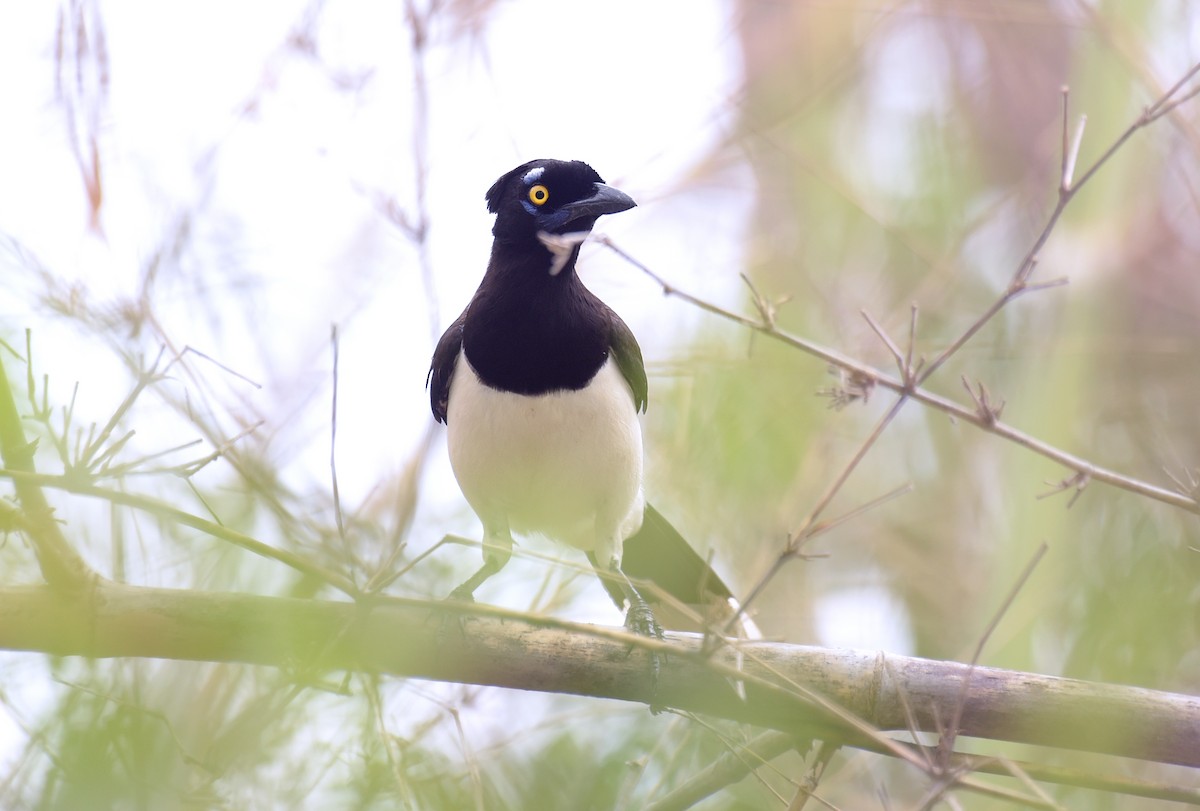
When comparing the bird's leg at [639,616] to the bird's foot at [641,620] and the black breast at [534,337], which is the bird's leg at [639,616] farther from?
the black breast at [534,337]

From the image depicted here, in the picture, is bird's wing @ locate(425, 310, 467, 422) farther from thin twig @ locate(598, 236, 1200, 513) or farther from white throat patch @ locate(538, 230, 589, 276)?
thin twig @ locate(598, 236, 1200, 513)

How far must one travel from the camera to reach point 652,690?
3.29m

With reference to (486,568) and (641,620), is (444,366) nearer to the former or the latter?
(486,568)

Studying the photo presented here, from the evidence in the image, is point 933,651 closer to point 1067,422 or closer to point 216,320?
point 1067,422

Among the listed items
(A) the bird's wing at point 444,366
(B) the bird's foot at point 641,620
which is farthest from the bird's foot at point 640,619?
(A) the bird's wing at point 444,366

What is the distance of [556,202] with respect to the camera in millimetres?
4352

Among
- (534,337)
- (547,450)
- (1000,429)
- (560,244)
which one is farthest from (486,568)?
(1000,429)

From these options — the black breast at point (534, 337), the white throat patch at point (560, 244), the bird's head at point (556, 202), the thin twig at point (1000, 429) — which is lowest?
the thin twig at point (1000, 429)

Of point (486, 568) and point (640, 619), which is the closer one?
point (640, 619)

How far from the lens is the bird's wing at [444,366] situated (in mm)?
4609

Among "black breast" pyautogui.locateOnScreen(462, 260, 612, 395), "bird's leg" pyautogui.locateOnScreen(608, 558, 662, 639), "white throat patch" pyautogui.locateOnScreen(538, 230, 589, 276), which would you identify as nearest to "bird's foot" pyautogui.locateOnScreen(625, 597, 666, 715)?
"bird's leg" pyautogui.locateOnScreen(608, 558, 662, 639)

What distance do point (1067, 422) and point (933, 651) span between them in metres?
1.79

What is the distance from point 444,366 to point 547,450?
591 mm

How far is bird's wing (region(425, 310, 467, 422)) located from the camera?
15.1ft
